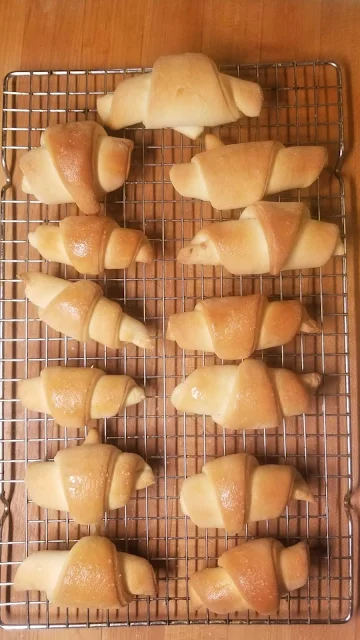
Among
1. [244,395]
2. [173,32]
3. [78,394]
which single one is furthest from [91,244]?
[173,32]

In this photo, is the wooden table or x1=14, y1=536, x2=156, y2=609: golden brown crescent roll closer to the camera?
x1=14, y1=536, x2=156, y2=609: golden brown crescent roll

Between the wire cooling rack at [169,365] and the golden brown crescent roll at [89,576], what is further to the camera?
the wire cooling rack at [169,365]

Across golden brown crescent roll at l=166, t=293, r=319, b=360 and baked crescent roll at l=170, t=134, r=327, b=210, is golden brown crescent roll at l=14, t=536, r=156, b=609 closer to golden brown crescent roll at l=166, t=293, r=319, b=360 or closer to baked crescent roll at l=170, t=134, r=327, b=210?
golden brown crescent roll at l=166, t=293, r=319, b=360

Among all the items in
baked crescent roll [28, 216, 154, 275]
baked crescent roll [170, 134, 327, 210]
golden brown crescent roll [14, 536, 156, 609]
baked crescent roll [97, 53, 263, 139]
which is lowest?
golden brown crescent roll [14, 536, 156, 609]

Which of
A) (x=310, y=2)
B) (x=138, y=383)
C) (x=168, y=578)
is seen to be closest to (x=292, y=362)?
(x=138, y=383)

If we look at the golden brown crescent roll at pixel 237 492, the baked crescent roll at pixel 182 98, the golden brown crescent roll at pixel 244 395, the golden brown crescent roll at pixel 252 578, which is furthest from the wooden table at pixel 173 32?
the golden brown crescent roll at pixel 252 578


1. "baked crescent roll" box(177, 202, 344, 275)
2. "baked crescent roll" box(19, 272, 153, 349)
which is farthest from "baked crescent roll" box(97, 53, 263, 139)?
"baked crescent roll" box(19, 272, 153, 349)

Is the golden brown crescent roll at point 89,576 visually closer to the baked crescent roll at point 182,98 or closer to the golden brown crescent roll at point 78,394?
the golden brown crescent roll at point 78,394
